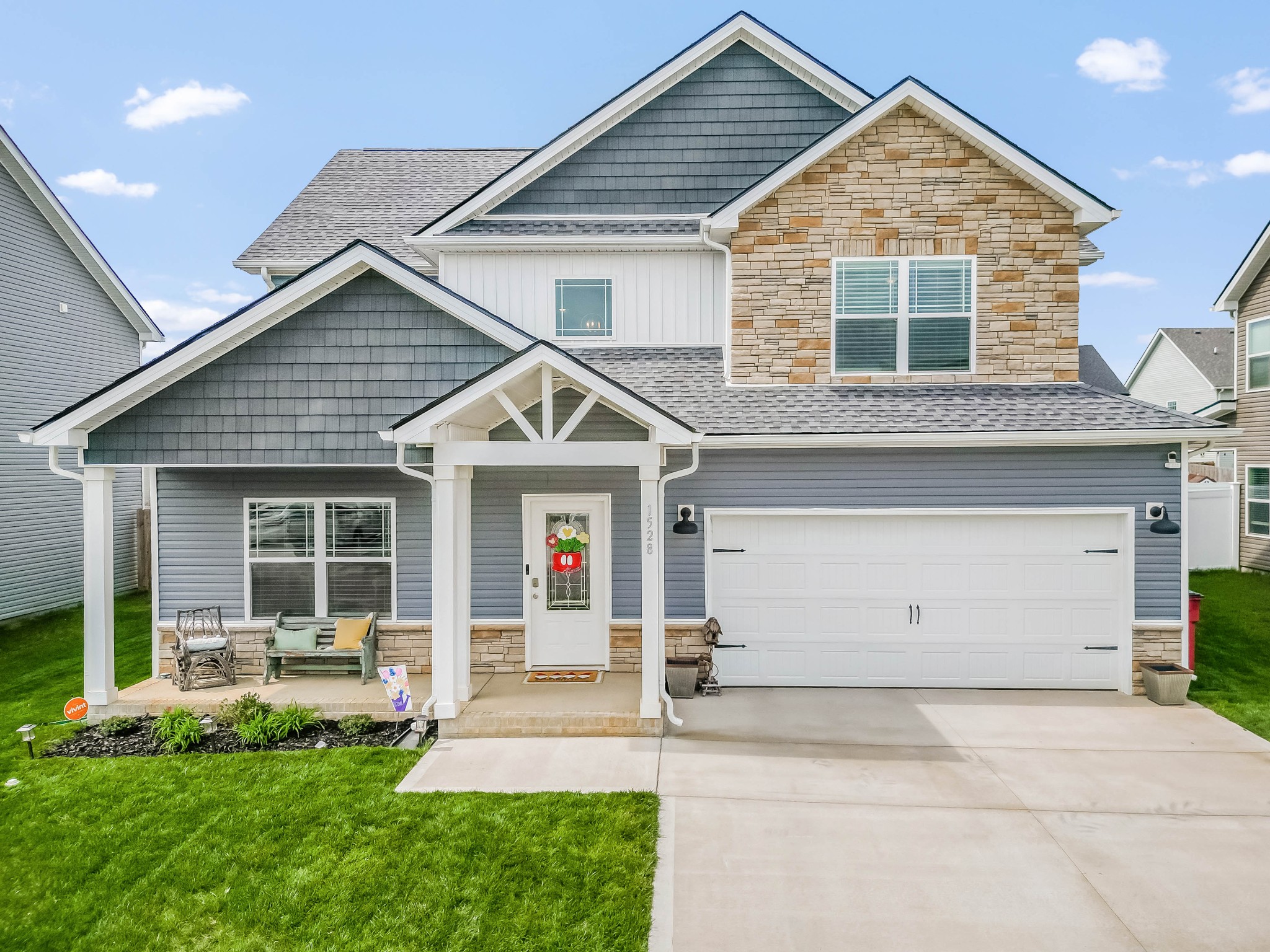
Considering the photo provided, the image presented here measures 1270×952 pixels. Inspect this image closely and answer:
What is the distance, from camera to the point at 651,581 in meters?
7.30

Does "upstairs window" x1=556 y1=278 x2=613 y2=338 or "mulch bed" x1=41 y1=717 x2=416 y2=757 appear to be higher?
"upstairs window" x1=556 y1=278 x2=613 y2=338

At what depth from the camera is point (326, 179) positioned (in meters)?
12.9

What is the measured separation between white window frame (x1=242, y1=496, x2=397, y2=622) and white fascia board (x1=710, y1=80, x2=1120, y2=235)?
568 centimetres

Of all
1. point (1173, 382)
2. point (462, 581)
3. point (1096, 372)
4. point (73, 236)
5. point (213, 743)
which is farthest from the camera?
point (1096, 372)

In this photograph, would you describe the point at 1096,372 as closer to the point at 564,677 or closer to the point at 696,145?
the point at 696,145

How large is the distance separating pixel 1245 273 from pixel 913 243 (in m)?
11.7

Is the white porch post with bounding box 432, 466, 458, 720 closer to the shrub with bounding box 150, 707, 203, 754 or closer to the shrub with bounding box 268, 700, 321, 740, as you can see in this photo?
the shrub with bounding box 268, 700, 321, 740

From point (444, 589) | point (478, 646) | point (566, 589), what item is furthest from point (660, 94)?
point (478, 646)

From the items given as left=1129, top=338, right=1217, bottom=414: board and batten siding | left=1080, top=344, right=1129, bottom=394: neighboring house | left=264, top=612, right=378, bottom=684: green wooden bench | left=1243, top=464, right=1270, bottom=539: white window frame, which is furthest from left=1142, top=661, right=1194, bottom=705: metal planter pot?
left=1080, top=344, right=1129, bottom=394: neighboring house

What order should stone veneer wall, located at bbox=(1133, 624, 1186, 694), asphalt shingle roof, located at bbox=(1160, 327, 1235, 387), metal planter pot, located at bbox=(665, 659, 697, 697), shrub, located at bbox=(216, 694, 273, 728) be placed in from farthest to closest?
asphalt shingle roof, located at bbox=(1160, 327, 1235, 387)
stone veneer wall, located at bbox=(1133, 624, 1186, 694)
metal planter pot, located at bbox=(665, 659, 697, 697)
shrub, located at bbox=(216, 694, 273, 728)

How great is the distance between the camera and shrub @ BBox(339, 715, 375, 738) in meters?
7.35

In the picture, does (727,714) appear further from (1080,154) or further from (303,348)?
(1080,154)

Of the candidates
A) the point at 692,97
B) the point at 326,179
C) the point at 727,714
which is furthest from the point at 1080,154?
the point at 727,714

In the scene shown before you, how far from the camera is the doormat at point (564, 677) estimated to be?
8492 millimetres
